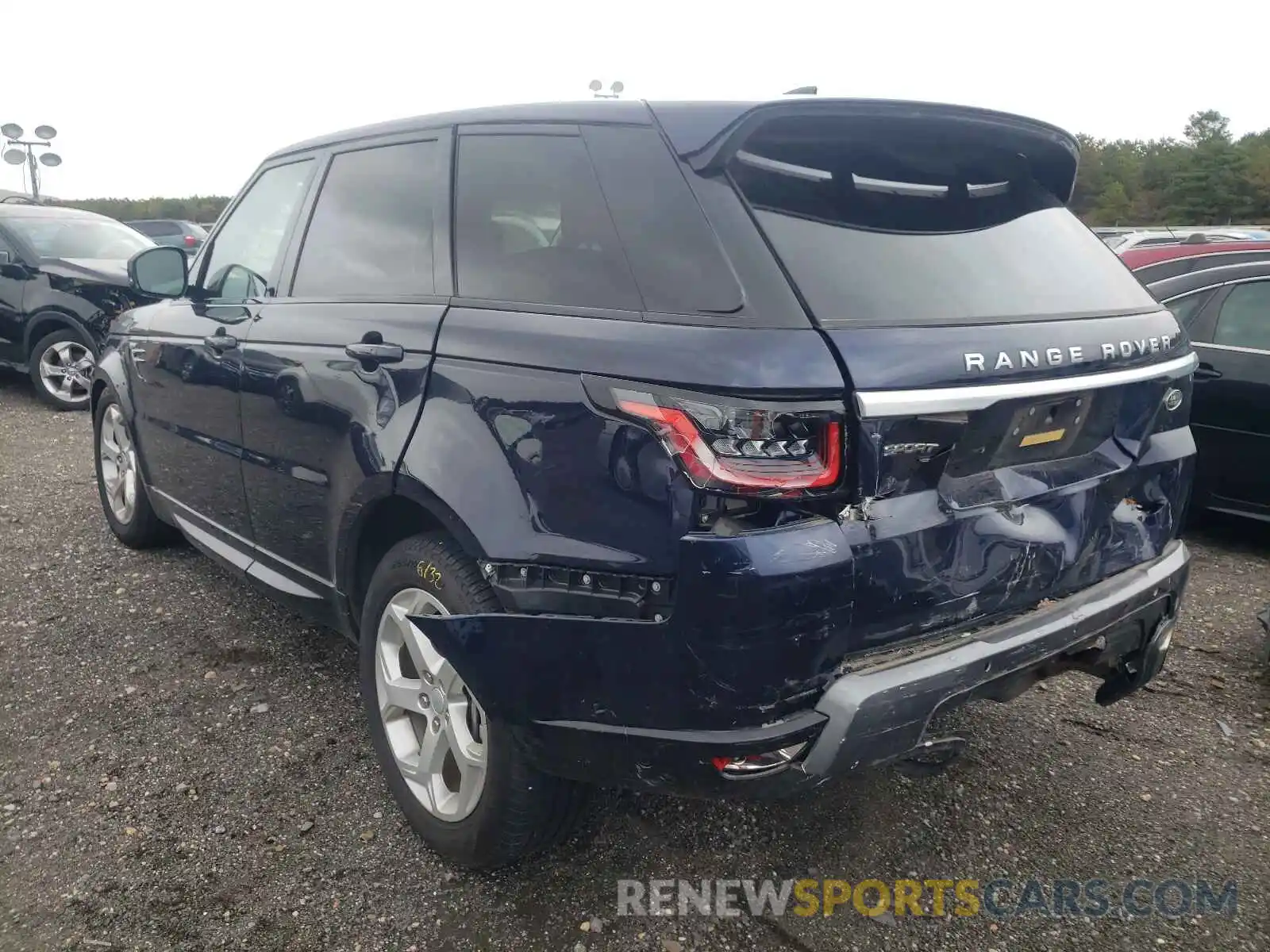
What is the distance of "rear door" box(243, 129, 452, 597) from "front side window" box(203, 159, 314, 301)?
0.17m

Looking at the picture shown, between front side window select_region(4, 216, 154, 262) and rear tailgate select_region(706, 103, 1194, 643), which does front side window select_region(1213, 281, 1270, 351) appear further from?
front side window select_region(4, 216, 154, 262)

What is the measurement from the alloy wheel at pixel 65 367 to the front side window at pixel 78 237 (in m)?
0.84

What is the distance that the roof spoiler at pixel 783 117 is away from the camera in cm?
199

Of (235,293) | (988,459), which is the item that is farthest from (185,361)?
(988,459)

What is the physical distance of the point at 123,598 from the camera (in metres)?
4.11

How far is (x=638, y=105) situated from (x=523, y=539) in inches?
40.1

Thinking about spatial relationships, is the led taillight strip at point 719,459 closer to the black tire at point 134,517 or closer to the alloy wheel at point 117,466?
the black tire at point 134,517

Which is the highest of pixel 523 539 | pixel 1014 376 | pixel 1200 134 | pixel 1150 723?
pixel 1200 134

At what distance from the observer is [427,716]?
7.93 ft

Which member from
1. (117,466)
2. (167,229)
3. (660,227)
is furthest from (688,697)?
(167,229)

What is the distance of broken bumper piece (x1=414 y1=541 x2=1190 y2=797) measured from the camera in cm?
183

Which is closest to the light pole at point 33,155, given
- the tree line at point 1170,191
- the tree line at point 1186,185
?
the tree line at point 1170,191

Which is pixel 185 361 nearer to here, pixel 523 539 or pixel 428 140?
pixel 428 140

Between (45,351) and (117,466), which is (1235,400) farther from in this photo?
(45,351)
